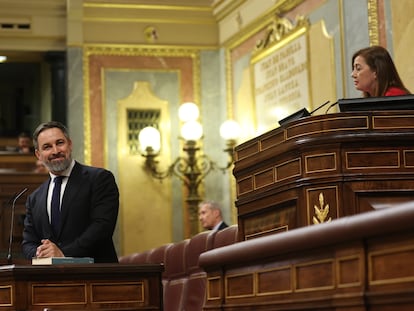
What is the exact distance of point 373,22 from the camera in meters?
8.12

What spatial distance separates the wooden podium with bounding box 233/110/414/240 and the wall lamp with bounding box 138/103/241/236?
20.7 ft

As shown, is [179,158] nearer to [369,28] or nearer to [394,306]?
[369,28]

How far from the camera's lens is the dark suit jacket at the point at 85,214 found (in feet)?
16.8

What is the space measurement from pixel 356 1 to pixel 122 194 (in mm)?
3971

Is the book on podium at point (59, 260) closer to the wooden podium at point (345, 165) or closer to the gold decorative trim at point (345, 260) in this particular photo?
the wooden podium at point (345, 165)

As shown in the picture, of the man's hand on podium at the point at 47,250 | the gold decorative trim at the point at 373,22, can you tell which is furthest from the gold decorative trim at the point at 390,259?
the gold decorative trim at the point at 373,22

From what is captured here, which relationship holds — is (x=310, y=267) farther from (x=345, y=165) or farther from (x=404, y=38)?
(x=404, y=38)

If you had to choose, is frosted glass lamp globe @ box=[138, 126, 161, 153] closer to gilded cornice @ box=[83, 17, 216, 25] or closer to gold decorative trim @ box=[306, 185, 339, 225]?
gilded cornice @ box=[83, 17, 216, 25]

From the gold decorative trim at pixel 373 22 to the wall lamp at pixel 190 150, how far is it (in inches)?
116

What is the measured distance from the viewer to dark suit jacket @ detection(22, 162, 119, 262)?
5125mm

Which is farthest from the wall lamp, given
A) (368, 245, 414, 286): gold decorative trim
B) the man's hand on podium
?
(368, 245, 414, 286): gold decorative trim

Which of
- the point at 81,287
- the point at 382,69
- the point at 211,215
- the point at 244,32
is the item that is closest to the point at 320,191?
the point at 382,69

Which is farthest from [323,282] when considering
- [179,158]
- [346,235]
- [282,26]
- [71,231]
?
[179,158]

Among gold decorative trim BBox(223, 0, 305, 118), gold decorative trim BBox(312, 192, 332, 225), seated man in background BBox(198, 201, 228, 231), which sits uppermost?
gold decorative trim BBox(223, 0, 305, 118)
